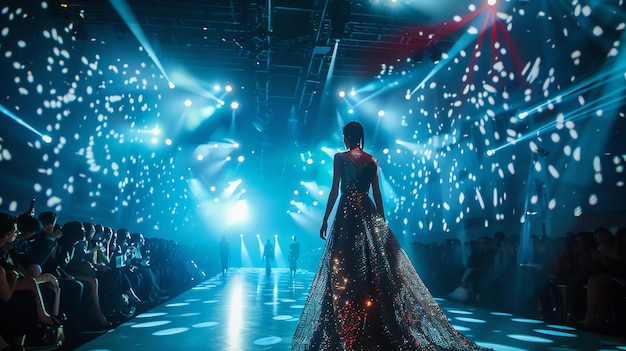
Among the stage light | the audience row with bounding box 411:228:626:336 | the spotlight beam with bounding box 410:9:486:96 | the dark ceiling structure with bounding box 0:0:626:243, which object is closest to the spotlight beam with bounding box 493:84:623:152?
the dark ceiling structure with bounding box 0:0:626:243

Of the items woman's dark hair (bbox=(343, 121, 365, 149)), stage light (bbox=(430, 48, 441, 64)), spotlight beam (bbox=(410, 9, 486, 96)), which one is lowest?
woman's dark hair (bbox=(343, 121, 365, 149))

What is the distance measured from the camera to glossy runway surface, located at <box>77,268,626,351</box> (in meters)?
2.70

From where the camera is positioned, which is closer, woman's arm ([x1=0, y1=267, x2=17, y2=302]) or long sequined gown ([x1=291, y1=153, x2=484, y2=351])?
long sequined gown ([x1=291, y1=153, x2=484, y2=351])

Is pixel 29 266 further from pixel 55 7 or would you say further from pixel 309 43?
pixel 309 43

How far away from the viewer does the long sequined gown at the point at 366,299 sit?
6.57 feet

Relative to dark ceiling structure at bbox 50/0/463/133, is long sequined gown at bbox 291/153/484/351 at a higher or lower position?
lower

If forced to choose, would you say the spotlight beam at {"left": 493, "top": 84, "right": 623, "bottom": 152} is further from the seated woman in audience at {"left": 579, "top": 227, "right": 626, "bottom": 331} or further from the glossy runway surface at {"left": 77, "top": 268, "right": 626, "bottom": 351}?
the glossy runway surface at {"left": 77, "top": 268, "right": 626, "bottom": 351}

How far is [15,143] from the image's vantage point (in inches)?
198

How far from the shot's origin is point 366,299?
2.10 meters

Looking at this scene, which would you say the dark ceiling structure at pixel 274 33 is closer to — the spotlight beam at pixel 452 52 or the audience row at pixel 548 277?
the spotlight beam at pixel 452 52

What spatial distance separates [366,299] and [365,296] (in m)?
0.02

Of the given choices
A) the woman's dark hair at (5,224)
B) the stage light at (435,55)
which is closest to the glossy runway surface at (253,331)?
the woman's dark hair at (5,224)

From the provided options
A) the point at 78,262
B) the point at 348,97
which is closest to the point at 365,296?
the point at 78,262

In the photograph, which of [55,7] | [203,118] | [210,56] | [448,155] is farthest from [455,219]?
[203,118]
